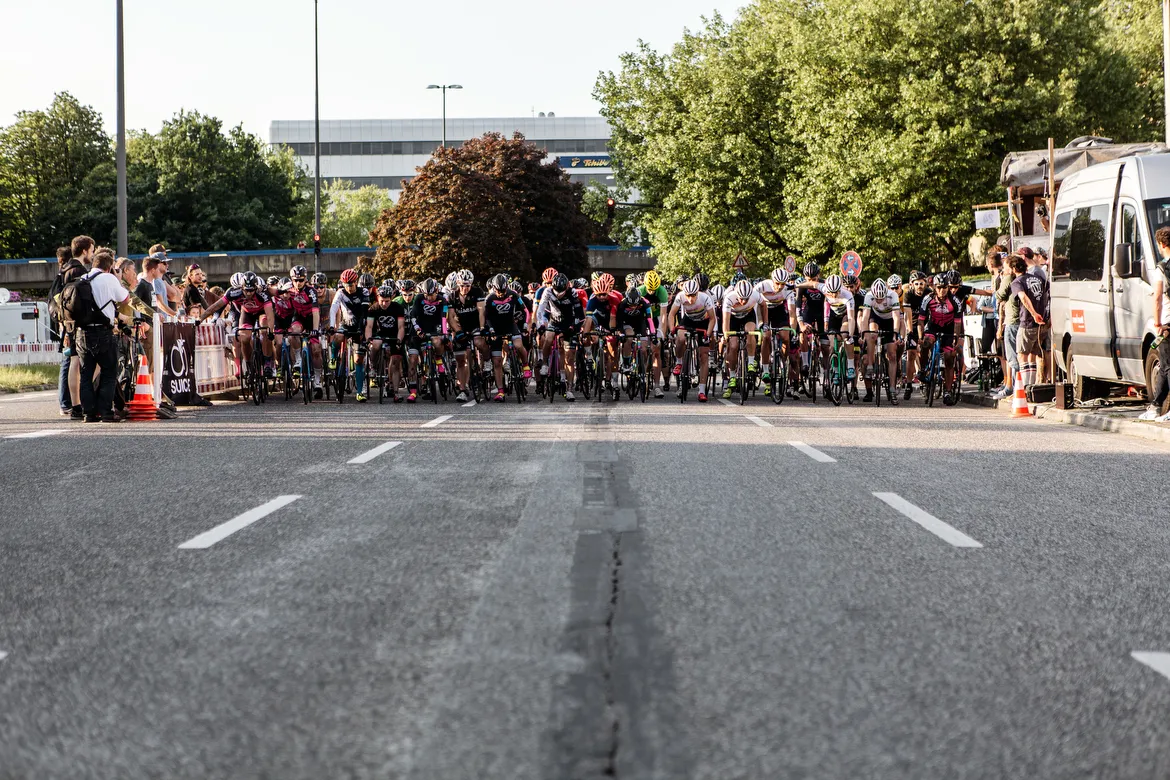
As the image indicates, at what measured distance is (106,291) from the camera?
15.9m

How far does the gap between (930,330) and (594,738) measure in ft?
57.8

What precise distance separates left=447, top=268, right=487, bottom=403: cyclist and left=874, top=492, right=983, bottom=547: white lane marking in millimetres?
12676

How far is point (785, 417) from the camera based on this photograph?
17109 millimetres

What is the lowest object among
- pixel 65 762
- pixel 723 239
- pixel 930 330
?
pixel 65 762

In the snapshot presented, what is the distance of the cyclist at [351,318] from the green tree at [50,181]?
6231 cm

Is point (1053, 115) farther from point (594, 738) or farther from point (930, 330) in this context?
point (594, 738)

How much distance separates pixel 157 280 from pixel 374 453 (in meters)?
7.86

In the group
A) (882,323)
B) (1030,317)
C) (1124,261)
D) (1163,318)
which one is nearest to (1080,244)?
(1124,261)

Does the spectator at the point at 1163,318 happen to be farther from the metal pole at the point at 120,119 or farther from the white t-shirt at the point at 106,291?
the metal pole at the point at 120,119

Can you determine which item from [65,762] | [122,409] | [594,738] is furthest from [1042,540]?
[122,409]

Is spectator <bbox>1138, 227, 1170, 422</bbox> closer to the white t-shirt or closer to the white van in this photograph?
the white van

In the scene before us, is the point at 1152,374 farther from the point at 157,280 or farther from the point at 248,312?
the point at 248,312

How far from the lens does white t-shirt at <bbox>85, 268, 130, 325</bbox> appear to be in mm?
15828

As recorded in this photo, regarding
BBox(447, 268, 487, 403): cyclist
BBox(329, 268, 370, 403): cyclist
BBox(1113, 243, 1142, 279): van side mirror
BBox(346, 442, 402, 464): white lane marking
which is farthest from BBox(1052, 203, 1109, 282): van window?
BBox(329, 268, 370, 403): cyclist
